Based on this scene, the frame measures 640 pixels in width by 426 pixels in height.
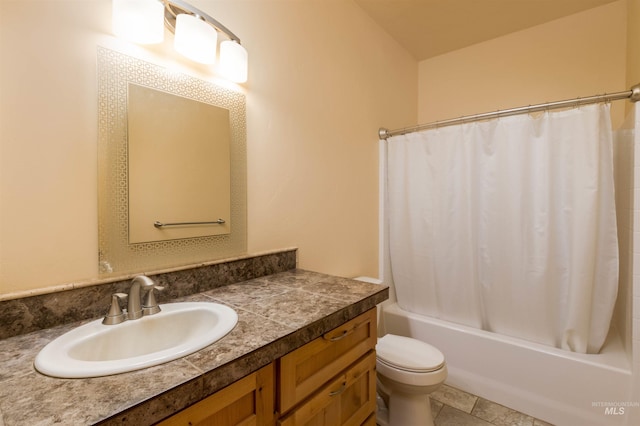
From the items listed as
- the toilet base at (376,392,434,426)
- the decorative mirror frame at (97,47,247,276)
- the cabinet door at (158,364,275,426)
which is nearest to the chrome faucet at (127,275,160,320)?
the decorative mirror frame at (97,47,247,276)

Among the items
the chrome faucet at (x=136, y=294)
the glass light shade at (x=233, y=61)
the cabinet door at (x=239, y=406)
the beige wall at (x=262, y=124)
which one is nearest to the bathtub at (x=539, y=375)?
the beige wall at (x=262, y=124)

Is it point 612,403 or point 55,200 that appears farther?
point 612,403

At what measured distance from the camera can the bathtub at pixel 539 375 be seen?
4.74 feet

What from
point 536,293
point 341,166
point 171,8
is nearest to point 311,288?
point 341,166

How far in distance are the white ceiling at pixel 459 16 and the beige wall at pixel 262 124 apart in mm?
135

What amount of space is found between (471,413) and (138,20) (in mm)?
2422

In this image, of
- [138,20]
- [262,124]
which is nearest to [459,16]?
[262,124]

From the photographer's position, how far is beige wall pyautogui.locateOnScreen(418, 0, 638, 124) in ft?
6.87

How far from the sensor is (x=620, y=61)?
207 centimetres

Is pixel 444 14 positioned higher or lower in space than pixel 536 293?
higher

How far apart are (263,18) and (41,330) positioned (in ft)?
4.91

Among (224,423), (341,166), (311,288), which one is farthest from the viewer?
(341,166)

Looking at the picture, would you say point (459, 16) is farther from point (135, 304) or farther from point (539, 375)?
point (135, 304)

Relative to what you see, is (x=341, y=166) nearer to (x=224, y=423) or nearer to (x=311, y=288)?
(x=311, y=288)
